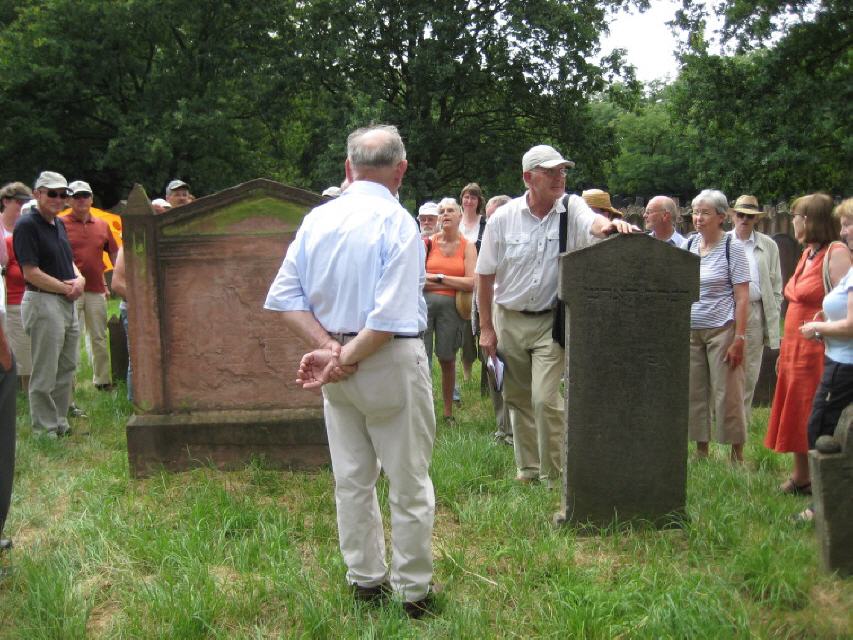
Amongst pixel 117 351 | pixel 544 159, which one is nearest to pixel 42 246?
pixel 117 351

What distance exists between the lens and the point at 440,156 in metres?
26.7

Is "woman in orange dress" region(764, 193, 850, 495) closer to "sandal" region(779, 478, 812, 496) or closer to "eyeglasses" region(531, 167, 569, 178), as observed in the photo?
"sandal" region(779, 478, 812, 496)

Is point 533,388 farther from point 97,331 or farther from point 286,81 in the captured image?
point 286,81

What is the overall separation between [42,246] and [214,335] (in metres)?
2.19

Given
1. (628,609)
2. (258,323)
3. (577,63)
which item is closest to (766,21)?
(577,63)

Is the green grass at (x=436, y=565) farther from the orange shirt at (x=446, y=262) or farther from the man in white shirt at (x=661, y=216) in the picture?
the orange shirt at (x=446, y=262)

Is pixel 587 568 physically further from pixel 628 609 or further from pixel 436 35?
pixel 436 35

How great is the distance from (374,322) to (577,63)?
949 inches

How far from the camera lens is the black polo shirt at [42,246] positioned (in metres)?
7.04

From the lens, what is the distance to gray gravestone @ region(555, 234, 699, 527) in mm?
4527

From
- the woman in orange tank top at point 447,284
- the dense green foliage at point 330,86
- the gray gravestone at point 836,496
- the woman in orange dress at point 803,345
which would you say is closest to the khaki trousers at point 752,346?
the woman in orange dress at point 803,345

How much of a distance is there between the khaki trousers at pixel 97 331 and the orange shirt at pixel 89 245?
0.12 m

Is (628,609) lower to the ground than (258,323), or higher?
lower

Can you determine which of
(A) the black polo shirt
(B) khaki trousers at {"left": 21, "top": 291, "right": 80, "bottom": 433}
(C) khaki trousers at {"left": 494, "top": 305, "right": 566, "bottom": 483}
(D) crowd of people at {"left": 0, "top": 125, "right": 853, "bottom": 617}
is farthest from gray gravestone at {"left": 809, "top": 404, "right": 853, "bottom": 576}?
(A) the black polo shirt
